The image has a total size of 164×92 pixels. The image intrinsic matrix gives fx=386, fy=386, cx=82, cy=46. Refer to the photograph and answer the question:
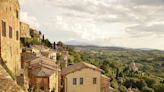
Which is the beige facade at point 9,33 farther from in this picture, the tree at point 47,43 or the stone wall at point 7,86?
the tree at point 47,43

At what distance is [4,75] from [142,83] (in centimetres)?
7906

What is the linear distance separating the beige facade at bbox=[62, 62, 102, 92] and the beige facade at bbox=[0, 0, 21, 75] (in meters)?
13.5

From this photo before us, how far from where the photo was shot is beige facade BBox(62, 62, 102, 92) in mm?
43031

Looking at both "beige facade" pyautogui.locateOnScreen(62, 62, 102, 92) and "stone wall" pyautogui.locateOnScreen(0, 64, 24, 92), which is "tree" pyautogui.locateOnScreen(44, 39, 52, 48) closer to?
"beige facade" pyautogui.locateOnScreen(62, 62, 102, 92)

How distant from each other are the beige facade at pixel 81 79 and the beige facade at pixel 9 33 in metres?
13.5

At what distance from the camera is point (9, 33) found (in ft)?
86.2

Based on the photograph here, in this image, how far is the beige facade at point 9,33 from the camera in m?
23.4

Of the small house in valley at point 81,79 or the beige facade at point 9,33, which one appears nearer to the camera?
the beige facade at point 9,33

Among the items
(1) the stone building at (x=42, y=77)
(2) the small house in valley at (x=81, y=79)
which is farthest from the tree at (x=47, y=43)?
(1) the stone building at (x=42, y=77)

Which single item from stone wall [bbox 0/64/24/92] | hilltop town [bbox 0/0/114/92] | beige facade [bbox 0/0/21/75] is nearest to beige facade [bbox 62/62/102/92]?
hilltop town [bbox 0/0/114/92]

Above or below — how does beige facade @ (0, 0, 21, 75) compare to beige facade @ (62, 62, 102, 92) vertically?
above

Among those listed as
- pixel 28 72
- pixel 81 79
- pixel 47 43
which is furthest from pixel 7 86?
pixel 47 43

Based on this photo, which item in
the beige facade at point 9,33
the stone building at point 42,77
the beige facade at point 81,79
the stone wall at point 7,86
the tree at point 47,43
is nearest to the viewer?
the stone wall at point 7,86

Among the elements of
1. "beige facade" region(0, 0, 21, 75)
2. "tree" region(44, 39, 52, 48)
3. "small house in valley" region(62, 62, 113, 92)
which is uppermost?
"beige facade" region(0, 0, 21, 75)
